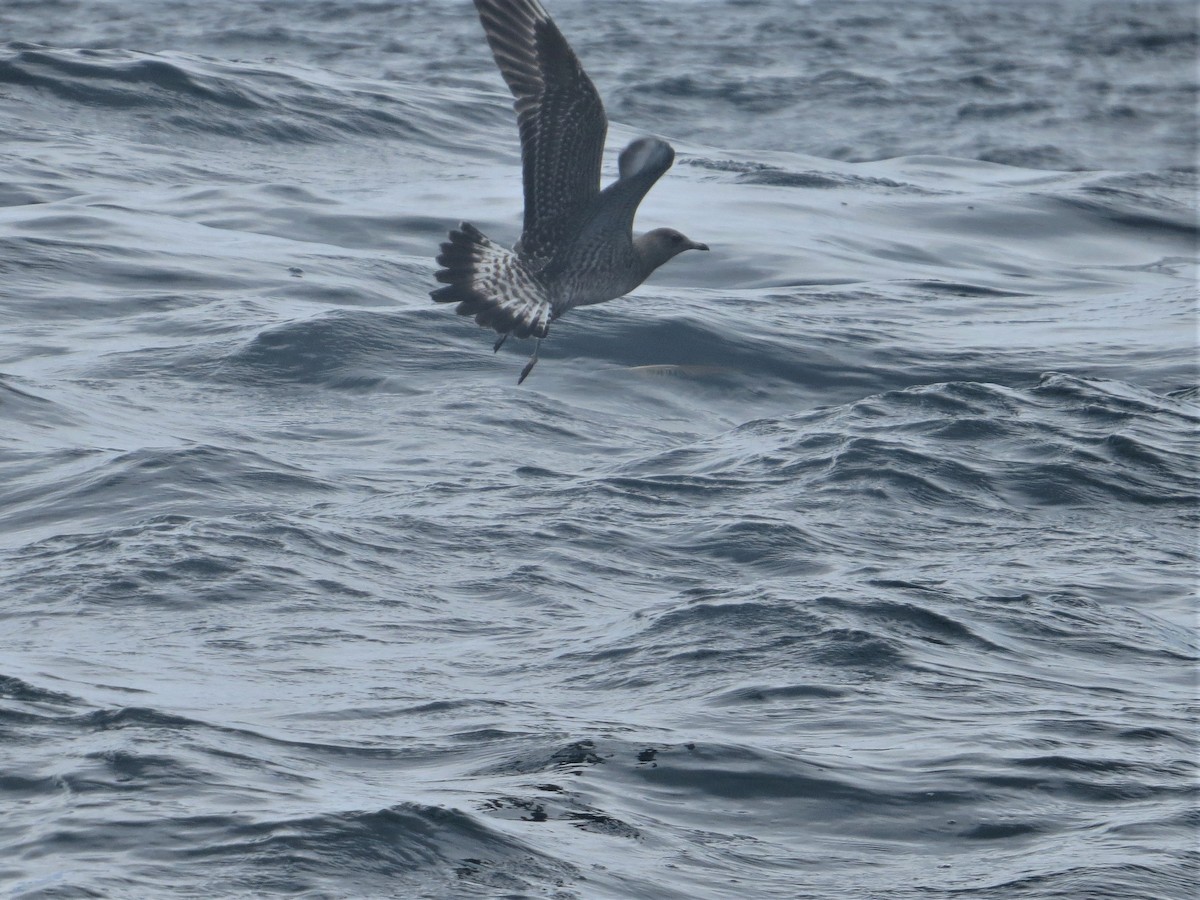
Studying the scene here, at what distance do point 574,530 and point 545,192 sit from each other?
1.61 m

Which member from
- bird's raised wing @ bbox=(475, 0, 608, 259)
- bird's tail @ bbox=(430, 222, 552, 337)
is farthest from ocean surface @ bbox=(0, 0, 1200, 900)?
bird's raised wing @ bbox=(475, 0, 608, 259)

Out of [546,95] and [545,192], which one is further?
[545,192]

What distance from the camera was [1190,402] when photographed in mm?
11805

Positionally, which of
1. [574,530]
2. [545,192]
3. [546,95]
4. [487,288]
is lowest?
[574,530]

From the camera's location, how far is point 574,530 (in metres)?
8.87

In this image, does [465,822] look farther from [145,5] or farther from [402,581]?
[145,5]

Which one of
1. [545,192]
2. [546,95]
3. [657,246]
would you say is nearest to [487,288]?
[545,192]

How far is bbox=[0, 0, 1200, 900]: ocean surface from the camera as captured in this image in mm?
5730

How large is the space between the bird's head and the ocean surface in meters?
1.20

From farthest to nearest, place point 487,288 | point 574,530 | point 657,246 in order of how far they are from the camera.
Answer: point 657,246 < point 574,530 < point 487,288

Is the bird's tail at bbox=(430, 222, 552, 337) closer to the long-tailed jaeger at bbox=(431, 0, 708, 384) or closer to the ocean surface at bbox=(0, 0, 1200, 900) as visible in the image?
the long-tailed jaeger at bbox=(431, 0, 708, 384)

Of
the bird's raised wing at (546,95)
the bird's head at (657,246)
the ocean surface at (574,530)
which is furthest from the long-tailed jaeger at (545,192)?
the ocean surface at (574,530)

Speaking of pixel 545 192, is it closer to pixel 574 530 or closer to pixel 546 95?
pixel 546 95

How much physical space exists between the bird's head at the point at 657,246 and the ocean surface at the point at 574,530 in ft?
3.93
